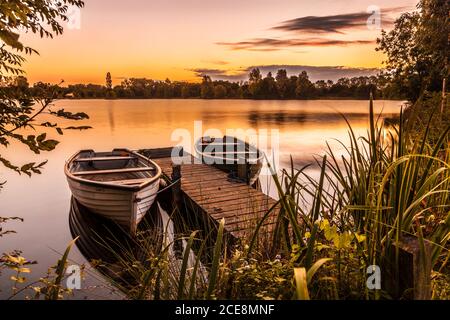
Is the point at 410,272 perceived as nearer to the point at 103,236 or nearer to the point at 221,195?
the point at 221,195

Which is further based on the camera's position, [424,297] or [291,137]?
[291,137]

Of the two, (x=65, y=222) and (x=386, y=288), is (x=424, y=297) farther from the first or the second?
(x=65, y=222)

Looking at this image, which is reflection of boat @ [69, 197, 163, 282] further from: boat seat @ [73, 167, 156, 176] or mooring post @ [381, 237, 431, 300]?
mooring post @ [381, 237, 431, 300]

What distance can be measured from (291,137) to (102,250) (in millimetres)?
28530

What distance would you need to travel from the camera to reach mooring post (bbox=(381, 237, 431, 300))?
1552 millimetres

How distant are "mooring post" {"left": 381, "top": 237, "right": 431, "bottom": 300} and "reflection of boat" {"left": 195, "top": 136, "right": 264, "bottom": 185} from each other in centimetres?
818

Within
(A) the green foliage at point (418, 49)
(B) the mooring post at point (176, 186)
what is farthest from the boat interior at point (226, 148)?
(A) the green foliage at point (418, 49)

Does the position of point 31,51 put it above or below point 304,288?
above

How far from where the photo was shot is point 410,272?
160 cm

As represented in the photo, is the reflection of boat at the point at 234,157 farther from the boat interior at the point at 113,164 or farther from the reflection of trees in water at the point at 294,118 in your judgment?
the reflection of trees in water at the point at 294,118

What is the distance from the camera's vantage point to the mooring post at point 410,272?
5.09 ft

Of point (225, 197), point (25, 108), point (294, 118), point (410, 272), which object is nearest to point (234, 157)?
point (225, 197)

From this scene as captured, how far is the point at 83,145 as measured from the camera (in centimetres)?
3316
